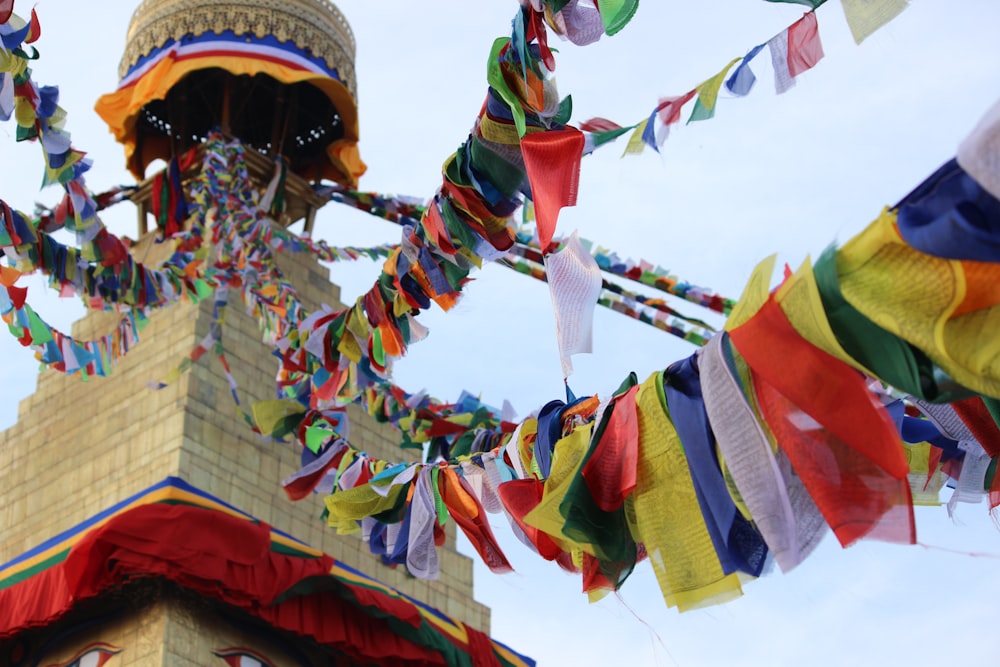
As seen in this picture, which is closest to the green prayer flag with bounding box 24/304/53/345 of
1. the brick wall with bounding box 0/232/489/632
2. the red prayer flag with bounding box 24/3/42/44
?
the brick wall with bounding box 0/232/489/632

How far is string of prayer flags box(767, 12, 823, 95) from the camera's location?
491 cm

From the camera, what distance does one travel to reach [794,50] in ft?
16.3

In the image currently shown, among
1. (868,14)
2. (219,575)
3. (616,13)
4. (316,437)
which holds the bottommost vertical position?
(868,14)

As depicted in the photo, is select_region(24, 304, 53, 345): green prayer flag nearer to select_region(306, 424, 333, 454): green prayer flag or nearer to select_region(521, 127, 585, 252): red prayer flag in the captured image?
select_region(306, 424, 333, 454): green prayer flag

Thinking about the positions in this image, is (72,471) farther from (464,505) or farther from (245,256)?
(464,505)

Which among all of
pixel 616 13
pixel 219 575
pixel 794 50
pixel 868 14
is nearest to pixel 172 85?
pixel 219 575

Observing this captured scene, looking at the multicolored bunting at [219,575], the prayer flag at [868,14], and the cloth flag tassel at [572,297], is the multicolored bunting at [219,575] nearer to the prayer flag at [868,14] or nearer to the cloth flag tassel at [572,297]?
the cloth flag tassel at [572,297]

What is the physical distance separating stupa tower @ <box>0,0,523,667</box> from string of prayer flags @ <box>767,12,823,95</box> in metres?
5.89

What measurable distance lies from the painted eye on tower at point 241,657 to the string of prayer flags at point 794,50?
6.39 meters

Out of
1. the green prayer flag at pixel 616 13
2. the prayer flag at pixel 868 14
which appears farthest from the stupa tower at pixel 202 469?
the prayer flag at pixel 868 14

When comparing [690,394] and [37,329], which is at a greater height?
[37,329]

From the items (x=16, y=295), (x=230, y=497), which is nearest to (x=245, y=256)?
(x=230, y=497)

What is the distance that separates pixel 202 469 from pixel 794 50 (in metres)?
7.15

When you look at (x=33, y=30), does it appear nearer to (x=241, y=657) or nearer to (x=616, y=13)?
(x=616, y=13)
